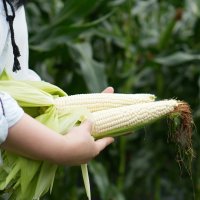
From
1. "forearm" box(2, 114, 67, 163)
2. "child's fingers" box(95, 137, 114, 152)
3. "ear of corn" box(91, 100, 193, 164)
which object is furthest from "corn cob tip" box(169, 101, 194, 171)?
"forearm" box(2, 114, 67, 163)

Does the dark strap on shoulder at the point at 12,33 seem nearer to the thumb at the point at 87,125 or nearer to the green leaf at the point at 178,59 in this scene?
the thumb at the point at 87,125

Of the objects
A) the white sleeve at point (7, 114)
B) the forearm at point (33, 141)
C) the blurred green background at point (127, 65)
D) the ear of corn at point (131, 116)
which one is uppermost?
the white sleeve at point (7, 114)

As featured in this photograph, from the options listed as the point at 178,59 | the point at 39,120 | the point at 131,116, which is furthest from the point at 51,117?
A: the point at 178,59

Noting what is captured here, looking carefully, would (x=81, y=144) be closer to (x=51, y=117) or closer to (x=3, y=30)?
(x=51, y=117)

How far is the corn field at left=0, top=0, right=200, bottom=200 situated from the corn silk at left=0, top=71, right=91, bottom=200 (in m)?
0.83

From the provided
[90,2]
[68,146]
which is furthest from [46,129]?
[90,2]

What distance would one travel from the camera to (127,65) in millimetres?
2354

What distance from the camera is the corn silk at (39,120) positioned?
103 cm

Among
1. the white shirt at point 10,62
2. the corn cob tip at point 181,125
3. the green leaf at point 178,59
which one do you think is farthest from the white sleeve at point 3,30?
the green leaf at point 178,59

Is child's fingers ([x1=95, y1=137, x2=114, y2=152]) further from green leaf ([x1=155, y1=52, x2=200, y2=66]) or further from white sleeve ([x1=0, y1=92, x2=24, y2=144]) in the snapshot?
green leaf ([x1=155, y1=52, x2=200, y2=66])

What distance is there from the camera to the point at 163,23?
2875mm

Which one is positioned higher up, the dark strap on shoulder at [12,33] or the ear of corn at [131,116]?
the dark strap on shoulder at [12,33]

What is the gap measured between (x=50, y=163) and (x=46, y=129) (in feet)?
0.24

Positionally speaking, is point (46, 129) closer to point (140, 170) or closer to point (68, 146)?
point (68, 146)
